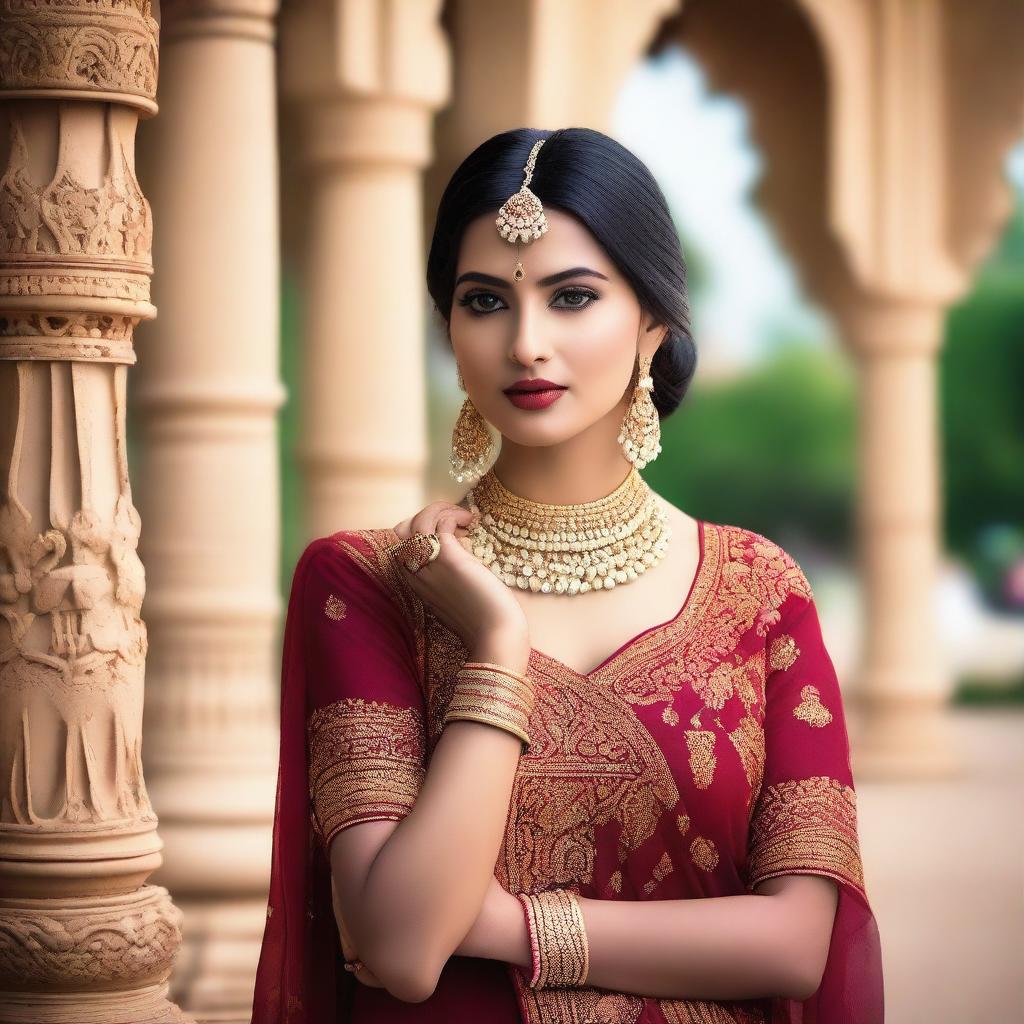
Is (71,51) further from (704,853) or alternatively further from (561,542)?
(704,853)

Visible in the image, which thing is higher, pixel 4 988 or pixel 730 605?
pixel 730 605

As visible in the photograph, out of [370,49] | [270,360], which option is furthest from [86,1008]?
[370,49]

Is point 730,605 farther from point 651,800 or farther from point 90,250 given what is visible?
point 90,250

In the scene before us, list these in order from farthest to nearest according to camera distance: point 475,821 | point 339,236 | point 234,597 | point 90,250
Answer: point 339,236 < point 234,597 < point 90,250 < point 475,821

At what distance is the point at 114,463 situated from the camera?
2.73 meters

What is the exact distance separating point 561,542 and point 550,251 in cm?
30

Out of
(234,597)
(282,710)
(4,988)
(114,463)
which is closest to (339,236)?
(234,597)

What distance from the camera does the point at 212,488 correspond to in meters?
3.98

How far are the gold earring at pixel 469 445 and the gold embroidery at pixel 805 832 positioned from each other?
0.47 m

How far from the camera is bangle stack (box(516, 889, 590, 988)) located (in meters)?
1.91

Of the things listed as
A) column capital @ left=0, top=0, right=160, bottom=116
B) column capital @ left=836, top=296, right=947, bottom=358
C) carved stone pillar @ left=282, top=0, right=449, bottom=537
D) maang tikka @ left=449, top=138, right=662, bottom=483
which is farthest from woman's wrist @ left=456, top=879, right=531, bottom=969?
column capital @ left=836, top=296, right=947, bottom=358

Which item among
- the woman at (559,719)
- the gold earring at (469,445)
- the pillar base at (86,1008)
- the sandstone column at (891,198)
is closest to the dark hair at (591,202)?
the woman at (559,719)

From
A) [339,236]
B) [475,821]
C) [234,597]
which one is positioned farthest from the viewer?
[339,236]

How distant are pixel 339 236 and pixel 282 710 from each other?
281cm
